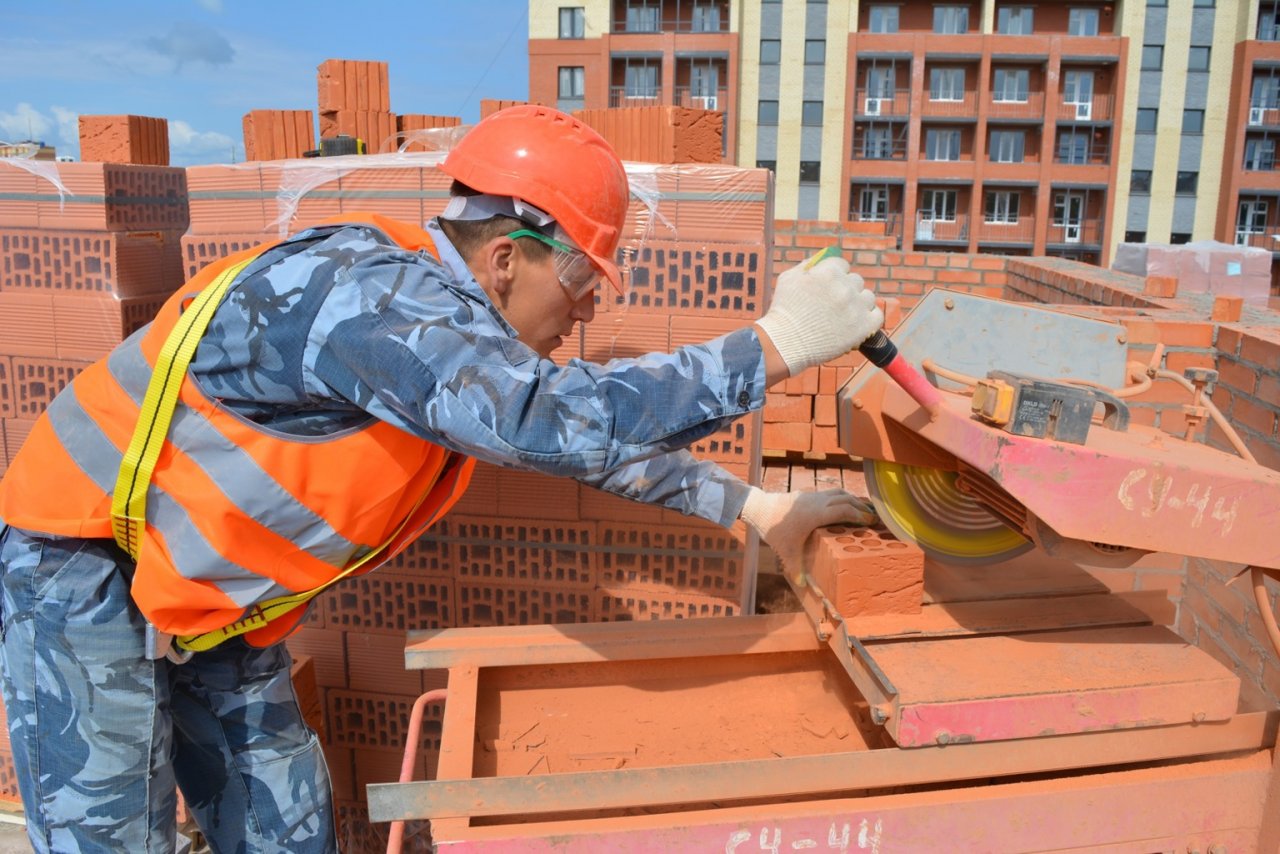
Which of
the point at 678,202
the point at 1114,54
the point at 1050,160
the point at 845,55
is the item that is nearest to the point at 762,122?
the point at 845,55

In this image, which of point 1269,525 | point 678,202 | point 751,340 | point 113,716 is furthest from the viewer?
point 678,202

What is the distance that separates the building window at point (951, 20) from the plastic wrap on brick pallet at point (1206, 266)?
21.7 m

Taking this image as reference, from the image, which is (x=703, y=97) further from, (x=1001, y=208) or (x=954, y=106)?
(x=1001, y=208)

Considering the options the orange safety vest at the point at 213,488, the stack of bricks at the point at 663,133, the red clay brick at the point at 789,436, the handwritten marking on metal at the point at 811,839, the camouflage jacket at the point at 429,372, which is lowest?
the red clay brick at the point at 789,436

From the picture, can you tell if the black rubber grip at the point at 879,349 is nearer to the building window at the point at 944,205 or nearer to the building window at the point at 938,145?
the building window at the point at 944,205

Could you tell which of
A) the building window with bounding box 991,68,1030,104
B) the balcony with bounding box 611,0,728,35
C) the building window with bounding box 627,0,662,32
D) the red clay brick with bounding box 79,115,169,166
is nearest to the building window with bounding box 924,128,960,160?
the building window with bounding box 991,68,1030,104

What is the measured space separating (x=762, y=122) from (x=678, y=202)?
35.2 m

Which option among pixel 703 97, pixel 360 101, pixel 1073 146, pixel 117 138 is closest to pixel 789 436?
pixel 360 101

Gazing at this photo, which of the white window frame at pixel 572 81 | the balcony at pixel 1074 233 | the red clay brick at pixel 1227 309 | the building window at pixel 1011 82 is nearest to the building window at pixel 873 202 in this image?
the building window at pixel 1011 82

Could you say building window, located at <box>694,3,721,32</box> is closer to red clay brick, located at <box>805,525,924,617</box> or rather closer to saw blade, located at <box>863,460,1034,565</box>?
saw blade, located at <box>863,460,1034,565</box>

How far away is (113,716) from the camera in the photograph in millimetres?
2045

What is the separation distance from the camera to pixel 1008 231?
35.9 metres

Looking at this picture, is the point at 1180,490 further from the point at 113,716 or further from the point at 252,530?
the point at 113,716

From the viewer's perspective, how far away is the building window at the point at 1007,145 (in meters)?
35.9
